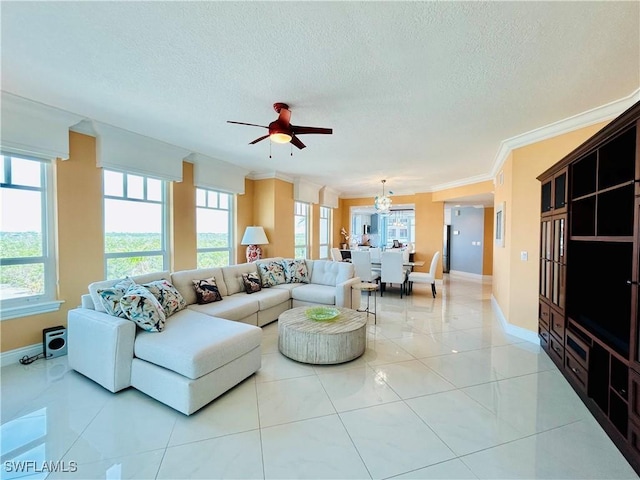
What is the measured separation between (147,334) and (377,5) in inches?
121

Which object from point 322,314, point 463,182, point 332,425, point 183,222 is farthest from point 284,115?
point 463,182

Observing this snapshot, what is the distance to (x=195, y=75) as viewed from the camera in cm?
240

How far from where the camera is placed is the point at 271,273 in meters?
4.86

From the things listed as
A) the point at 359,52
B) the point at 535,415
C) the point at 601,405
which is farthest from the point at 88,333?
the point at 601,405

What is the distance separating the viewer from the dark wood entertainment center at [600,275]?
170 centimetres

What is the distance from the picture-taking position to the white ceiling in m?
1.72

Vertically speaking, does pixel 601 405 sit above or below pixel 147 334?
below

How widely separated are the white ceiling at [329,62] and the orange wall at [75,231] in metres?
0.63

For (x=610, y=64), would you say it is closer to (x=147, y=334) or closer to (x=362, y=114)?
(x=362, y=114)

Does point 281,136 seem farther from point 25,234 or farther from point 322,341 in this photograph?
point 25,234

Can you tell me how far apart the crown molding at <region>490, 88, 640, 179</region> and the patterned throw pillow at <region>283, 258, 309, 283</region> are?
3.76 meters

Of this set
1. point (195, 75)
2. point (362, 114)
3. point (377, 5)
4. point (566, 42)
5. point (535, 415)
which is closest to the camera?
point (377, 5)

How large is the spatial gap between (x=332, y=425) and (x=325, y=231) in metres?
7.16

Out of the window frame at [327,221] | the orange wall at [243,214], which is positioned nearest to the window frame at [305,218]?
the window frame at [327,221]
